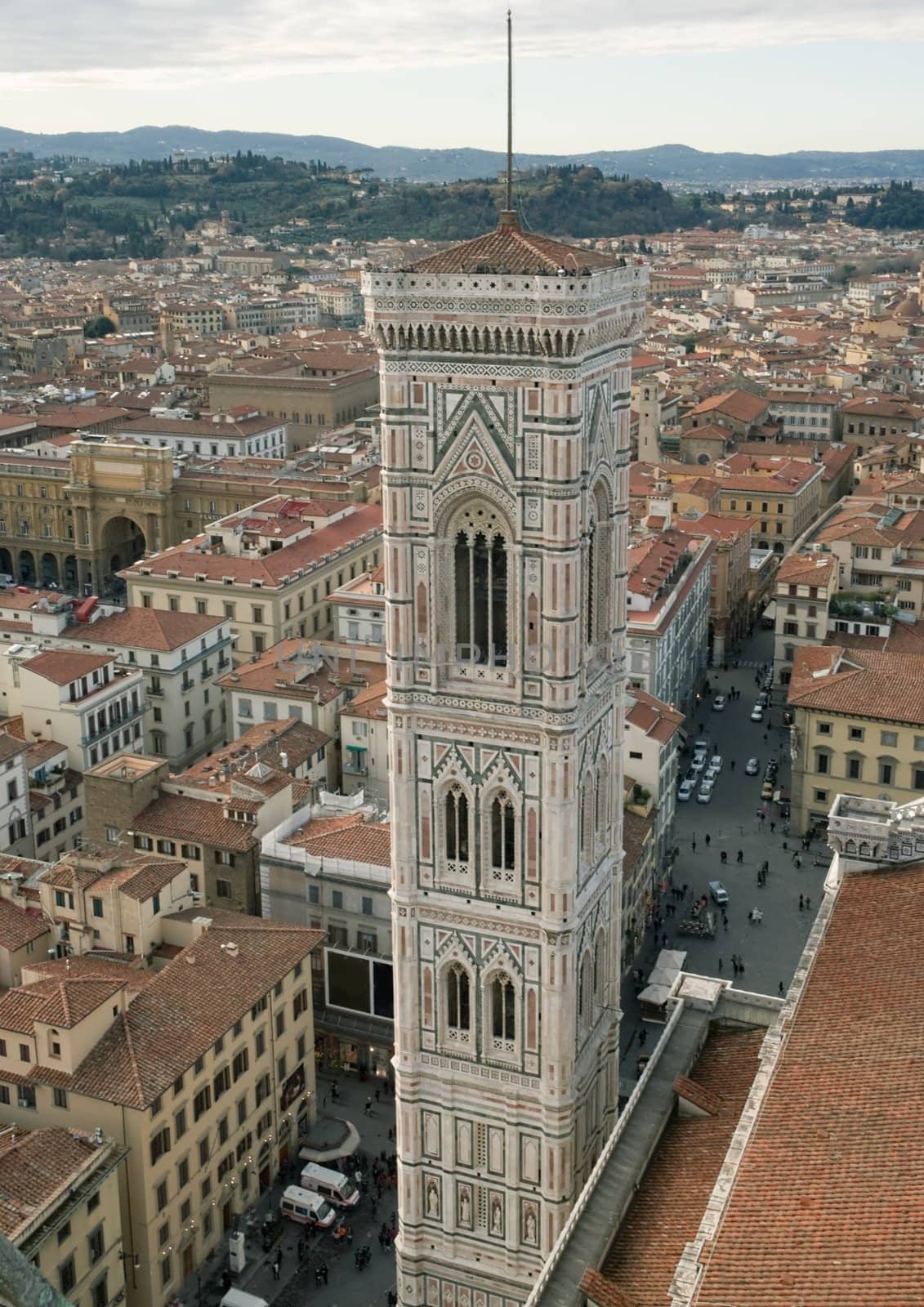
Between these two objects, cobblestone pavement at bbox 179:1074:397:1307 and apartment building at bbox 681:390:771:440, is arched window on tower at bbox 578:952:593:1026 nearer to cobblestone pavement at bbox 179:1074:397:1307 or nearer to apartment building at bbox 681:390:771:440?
cobblestone pavement at bbox 179:1074:397:1307

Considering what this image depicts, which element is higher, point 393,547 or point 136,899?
point 393,547

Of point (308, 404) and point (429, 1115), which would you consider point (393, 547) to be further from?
point (308, 404)

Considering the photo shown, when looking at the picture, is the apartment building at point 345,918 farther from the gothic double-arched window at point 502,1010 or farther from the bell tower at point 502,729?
the gothic double-arched window at point 502,1010

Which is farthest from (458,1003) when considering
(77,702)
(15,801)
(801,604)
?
(801,604)

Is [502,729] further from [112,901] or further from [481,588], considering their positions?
[112,901]

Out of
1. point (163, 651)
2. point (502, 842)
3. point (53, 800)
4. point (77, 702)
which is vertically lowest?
point (53, 800)

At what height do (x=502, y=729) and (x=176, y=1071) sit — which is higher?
(x=502, y=729)

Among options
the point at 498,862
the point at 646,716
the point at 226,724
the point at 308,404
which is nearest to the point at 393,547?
the point at 498,862
